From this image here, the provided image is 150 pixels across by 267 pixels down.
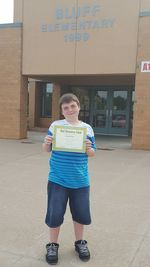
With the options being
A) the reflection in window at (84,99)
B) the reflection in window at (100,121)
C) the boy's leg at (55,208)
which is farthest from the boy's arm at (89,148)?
the reflection in window at (84,99)

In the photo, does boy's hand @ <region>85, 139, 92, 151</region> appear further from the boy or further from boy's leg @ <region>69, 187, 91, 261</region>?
boy's leg @ <region>69, 187, 91, 261</region>

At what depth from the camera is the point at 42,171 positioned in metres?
7.75

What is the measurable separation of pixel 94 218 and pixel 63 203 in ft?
4.63

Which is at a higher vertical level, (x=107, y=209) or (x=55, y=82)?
(x=55, y=82)

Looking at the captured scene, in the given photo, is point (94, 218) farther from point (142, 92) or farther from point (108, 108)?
point (108, 108)

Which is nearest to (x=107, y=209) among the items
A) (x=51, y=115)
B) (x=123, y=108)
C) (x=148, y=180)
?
(x=148, y=180)

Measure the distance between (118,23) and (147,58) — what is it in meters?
1.69

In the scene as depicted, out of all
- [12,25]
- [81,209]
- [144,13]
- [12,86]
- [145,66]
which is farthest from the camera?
[12,86]

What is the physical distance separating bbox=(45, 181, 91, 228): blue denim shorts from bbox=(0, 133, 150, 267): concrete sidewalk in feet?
Answer: 1.39

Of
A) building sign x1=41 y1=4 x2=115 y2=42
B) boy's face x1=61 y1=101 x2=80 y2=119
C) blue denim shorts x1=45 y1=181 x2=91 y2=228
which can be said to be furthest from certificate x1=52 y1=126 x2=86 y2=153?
building sign x1=41 y1=4 x2=115 y2=42

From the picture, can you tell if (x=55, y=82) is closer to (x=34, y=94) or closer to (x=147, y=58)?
(x=34, y=94)

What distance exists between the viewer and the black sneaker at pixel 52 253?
3289 millimetres

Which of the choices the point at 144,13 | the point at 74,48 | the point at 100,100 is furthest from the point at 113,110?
the point at 144,13

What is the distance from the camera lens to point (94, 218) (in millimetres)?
4609
